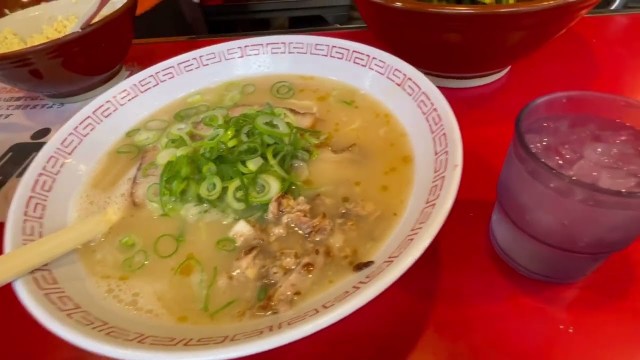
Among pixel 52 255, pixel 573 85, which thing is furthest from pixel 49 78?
pixel 573 85

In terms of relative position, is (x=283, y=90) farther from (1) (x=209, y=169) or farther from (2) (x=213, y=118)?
(1) (x=209, y=169)

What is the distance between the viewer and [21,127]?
1538mm

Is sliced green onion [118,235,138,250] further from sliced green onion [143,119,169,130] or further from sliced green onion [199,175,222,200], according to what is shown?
sliced green onion [143,119,169,130]

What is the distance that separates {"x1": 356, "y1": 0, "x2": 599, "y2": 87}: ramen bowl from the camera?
3.70 feet

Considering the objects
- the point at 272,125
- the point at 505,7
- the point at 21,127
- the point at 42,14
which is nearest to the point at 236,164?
the point at 272,125

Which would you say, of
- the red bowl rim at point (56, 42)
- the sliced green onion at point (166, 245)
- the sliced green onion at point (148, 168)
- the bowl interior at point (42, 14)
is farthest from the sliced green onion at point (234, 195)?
the bowl interior at point (42, 14)

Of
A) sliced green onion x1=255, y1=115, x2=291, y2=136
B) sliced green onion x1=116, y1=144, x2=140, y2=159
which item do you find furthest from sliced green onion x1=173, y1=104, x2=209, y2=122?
sliced green onion x1=255, y1=115, x2=291, y2=136

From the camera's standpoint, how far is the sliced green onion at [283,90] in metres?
1.43

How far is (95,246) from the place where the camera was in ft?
3.50

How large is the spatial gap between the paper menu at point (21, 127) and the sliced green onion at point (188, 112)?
16.4 inches

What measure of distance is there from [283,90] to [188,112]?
269 mm

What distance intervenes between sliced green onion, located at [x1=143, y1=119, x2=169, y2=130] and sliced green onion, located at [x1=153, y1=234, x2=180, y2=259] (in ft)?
1.28

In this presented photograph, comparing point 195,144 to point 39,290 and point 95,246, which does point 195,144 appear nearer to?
point 95,246

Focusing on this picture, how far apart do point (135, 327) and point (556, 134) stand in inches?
33.1
